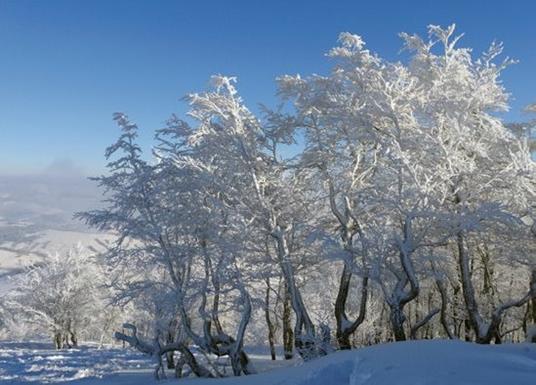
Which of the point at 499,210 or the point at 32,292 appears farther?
the point at 32,292

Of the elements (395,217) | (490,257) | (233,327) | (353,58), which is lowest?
(233,327)

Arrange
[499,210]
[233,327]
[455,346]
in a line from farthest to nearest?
[233,327] → [499,210] → [455,346]

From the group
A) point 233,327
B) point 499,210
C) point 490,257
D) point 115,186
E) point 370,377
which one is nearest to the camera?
point 370,377

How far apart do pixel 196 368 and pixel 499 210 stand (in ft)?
35.8

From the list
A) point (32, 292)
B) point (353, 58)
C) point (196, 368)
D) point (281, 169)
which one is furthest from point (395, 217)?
point (32, 292)

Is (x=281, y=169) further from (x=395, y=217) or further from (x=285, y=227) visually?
(x=395, y=217)

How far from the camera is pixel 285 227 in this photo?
16547mm

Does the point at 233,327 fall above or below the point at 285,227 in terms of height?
below

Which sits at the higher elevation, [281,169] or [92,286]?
[281,169]

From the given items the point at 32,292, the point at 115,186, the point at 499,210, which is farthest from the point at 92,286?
the point at 499,210

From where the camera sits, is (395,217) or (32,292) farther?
(32,292)

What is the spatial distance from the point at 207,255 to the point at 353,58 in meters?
8.41

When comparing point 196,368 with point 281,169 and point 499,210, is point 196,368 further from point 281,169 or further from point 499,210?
point 499,210

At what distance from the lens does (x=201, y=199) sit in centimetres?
1619
